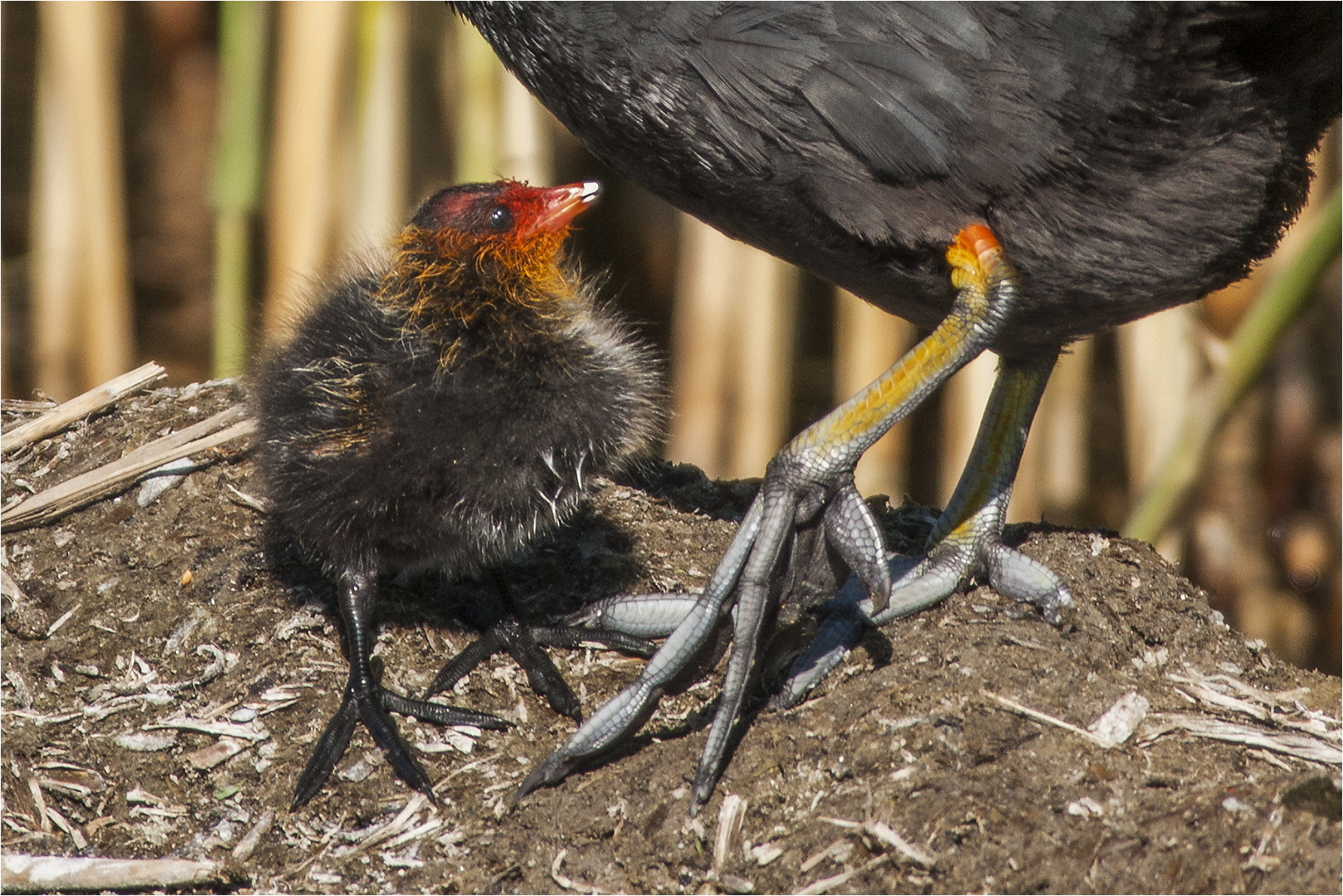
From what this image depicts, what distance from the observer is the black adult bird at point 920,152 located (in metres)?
2.18

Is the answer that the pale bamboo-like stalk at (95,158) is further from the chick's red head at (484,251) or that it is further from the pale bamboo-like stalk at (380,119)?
the chick's red head at (484,251)

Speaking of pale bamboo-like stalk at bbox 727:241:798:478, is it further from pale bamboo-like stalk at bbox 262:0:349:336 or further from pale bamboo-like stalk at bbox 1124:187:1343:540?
pale bamboo-like stalk at bbox 262:0:349:336

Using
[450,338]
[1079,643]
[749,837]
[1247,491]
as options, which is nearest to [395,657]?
[450,338]

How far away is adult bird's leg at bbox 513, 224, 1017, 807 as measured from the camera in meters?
2.40

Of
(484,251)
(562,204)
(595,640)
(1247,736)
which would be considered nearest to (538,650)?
(595,640)

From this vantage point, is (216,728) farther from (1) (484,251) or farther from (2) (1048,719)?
(2) (1048,719)

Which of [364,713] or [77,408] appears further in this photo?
[77,408]

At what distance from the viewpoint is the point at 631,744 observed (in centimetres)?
246

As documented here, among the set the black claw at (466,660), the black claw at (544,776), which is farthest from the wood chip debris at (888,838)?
the black claw at (466,660)

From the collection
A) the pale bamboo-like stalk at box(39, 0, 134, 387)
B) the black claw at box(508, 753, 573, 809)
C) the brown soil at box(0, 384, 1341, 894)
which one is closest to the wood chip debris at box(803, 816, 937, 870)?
the brown soil at box(0, 384, 1341, 894)

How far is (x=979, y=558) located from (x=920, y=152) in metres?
1.02

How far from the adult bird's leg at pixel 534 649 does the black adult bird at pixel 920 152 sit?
0.23 metres

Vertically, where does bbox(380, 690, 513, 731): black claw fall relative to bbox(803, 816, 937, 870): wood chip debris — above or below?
below

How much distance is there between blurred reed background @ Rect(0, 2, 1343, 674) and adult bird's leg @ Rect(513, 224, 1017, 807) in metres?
1.97
